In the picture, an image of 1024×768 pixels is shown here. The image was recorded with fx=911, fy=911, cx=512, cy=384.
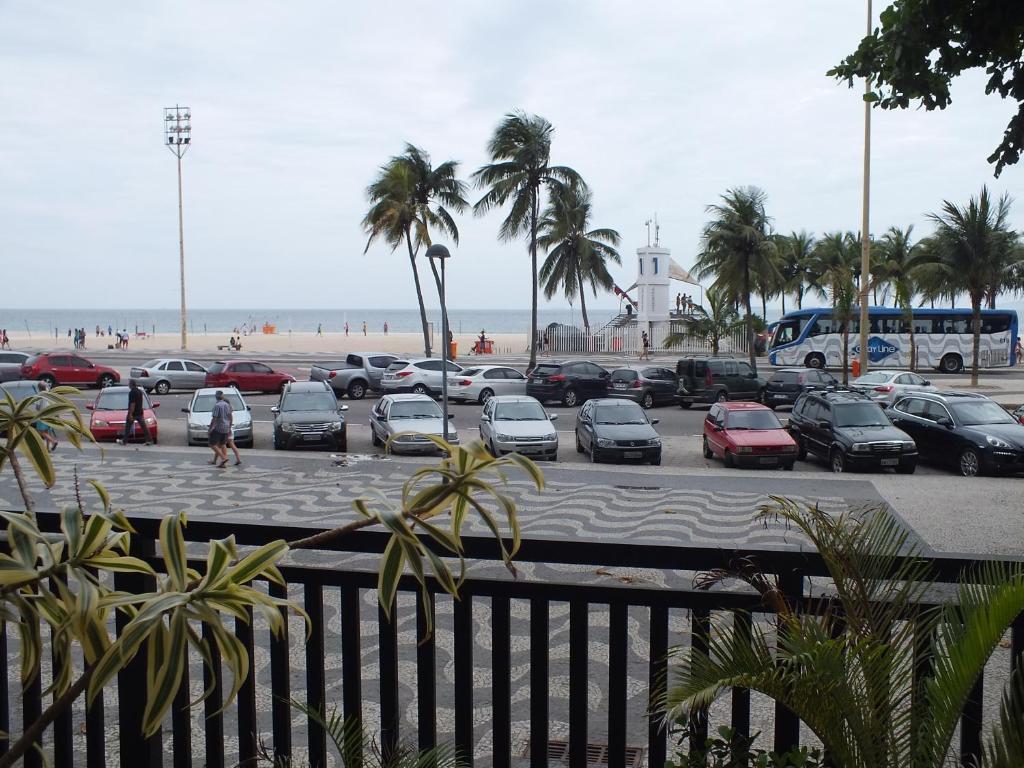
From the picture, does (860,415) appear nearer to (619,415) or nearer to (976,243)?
(619,415)

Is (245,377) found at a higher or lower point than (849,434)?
higher

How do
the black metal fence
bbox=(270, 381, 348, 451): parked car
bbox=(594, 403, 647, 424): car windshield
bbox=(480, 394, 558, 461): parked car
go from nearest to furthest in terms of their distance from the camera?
the black metal fence, bbox=(480, 394, 558, 461): parked car, bbox=(594, 403, 647, 424): car windshield, bbox=(270, 381, 348, 451): parked car

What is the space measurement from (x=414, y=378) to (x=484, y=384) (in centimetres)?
251

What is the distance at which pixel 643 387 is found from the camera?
31.5 m

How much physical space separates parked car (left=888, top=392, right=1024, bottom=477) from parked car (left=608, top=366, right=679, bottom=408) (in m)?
11.2

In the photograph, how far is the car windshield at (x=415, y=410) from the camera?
834 inches

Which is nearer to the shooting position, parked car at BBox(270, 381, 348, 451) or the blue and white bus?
parked car at BBox(270, 381, 348, 451)

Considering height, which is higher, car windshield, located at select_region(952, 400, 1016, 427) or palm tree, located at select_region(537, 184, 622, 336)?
palm tree, located at select_region(537, 184, 622, 336)

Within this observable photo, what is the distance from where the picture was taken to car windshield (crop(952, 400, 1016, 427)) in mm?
18797

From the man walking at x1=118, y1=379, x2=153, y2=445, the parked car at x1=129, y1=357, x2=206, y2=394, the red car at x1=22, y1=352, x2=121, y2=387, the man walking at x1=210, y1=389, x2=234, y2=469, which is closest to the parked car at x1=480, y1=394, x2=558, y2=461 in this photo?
the man walking at x1=210, y1=389, x2=234, y2=469

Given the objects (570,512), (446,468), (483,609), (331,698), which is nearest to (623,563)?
(446,468)

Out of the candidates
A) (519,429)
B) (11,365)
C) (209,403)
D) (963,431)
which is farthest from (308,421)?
(11,365)

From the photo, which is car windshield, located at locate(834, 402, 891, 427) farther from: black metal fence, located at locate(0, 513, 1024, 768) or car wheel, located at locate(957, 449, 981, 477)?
black metal fence, located at locate(0, 513, 1024, 768)

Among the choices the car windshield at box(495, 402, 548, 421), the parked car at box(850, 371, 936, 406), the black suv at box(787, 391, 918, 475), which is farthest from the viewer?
the parked car at box(850, 371, 936, 406)
